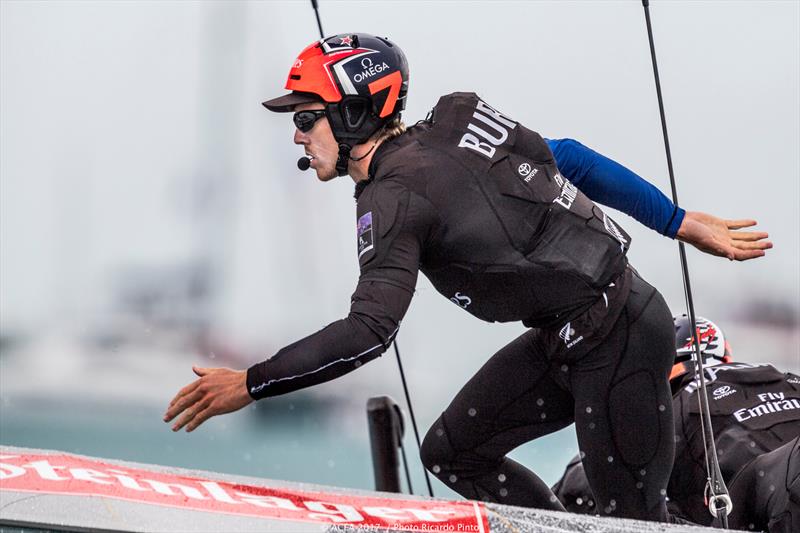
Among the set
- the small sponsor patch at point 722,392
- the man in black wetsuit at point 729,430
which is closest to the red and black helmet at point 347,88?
the man in black wetsuit at point 729,430

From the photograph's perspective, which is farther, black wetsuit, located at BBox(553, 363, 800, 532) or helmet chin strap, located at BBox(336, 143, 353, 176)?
black wetsuit, located at BBox(553, 363, 800, 532)

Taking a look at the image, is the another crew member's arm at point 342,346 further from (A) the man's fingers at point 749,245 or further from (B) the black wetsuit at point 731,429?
(B) the black wetsuit at point 731,429

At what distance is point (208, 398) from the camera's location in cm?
243

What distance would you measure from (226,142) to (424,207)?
4.42 m

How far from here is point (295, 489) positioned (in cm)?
222

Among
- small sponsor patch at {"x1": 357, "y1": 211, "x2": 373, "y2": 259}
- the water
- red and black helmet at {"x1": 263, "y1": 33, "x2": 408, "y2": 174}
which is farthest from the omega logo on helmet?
the water

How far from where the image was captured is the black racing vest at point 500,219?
2652 mm

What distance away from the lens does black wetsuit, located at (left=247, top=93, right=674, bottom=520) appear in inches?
97.9

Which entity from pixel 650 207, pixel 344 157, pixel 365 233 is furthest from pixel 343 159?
pixel 650 207

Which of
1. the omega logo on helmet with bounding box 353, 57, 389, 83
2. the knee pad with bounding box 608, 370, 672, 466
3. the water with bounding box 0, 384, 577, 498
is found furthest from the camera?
the water with bounding box 0, 384, 577, 498

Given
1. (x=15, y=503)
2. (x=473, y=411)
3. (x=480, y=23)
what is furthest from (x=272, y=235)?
(x=15, y=503)

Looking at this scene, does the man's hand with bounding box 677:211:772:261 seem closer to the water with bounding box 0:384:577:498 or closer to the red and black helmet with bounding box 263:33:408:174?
the red and black helmet with bounding box 263:33:408:174

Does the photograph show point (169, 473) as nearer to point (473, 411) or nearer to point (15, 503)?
point (15, 503)

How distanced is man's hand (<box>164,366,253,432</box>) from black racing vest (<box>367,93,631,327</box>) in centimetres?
53
